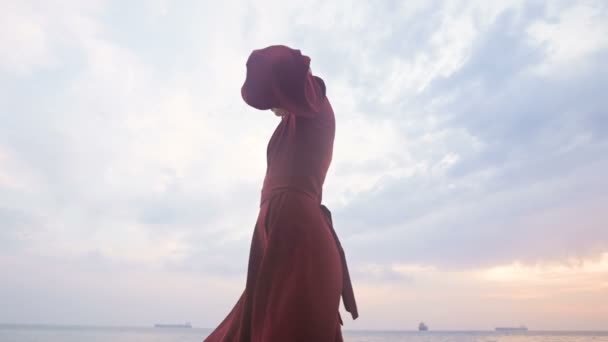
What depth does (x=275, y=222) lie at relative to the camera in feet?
7.45

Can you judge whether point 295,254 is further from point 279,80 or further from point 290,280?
point 279,80

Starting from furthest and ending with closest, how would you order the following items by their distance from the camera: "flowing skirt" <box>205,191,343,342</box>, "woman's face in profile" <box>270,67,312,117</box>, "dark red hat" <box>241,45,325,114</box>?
"woman's face in profile" <box>270,67,312,117</box> < "dark red hat" <box>241,45,325,114</box> < "flowing skirt" <box>205,191,343,342</box>

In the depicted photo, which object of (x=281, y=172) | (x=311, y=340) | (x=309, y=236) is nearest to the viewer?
(x=311, y=340)

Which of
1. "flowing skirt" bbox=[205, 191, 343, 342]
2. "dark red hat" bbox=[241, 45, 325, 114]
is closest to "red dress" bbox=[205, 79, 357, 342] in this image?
Result: "flowing skirt" bbox=[205, 191, 343, 342]

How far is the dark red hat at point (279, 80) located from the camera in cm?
227

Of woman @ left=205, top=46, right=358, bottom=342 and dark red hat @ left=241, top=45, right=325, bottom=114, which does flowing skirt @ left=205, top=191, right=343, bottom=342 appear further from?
dark red hat @ left=241, top=45, right=325, bottom=114

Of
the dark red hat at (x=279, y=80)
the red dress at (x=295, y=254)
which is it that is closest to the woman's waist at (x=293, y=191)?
the red dress at (x=295, y=254)

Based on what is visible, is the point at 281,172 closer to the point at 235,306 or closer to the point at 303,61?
the point at 303,61

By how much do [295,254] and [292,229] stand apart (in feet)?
0.38

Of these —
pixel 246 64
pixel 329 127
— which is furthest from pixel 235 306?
pixel 246 64

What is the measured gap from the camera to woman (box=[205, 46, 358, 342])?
82.2 inches

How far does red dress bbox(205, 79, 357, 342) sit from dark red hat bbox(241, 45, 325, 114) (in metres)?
0.12

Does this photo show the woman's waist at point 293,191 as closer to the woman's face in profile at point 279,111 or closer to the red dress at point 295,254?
the red dress at point 295,254

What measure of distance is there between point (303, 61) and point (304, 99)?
0.17m
